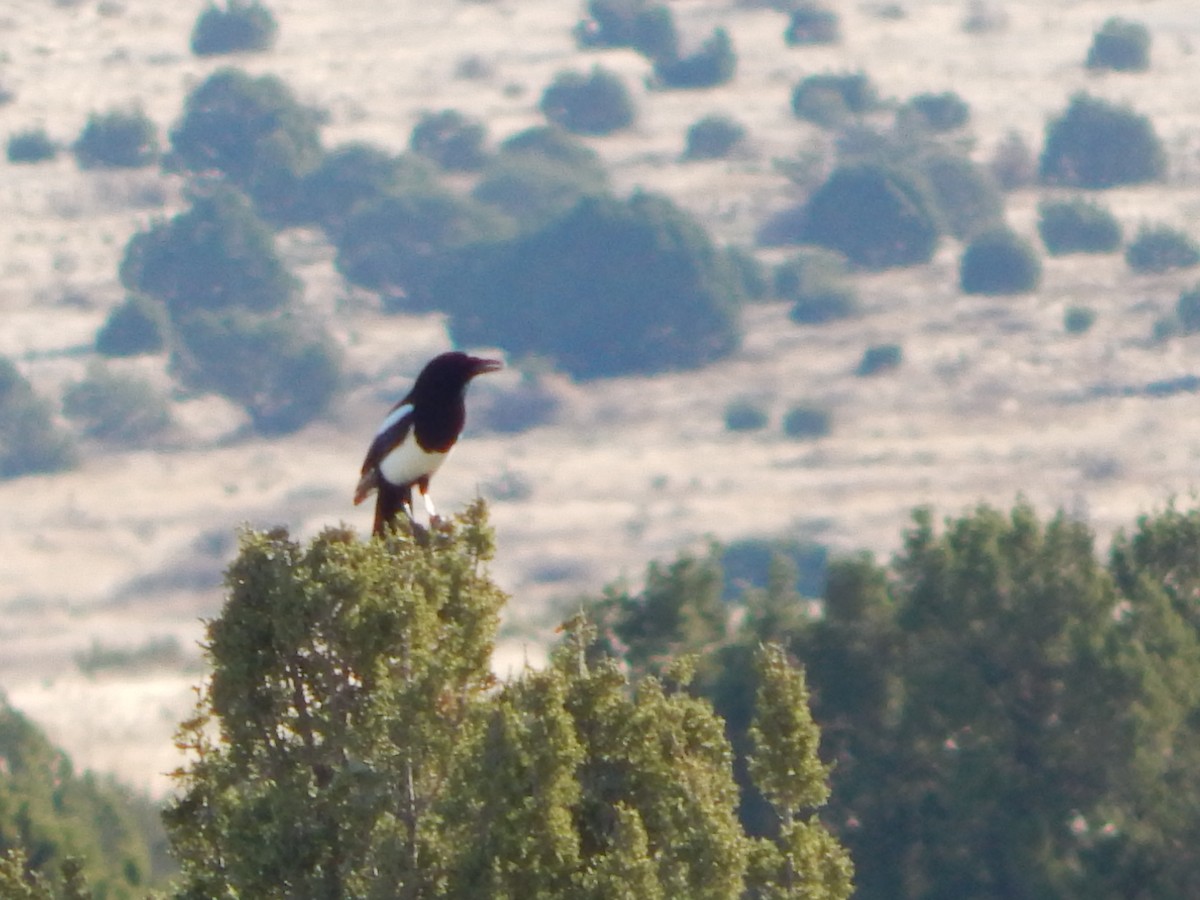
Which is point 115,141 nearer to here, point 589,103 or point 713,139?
point 589,103

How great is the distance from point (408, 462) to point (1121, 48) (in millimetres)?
103269

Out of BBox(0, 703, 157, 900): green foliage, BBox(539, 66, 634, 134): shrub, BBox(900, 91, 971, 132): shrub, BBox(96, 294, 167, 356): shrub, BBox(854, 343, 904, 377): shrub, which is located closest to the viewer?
BBox(0, 703, 157, 900): green foliage

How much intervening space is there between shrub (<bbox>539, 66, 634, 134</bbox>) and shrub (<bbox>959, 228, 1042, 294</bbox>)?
85.5ft

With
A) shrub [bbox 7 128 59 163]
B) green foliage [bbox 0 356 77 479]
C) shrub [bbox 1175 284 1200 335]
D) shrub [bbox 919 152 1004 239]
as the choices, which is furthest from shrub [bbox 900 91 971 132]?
green foliage [bbox 0 356 77 479]

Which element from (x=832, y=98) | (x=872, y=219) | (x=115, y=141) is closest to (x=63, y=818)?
(x=872, y=219)

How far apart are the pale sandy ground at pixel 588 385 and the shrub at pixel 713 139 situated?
3.24ft

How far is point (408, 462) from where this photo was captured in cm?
1097

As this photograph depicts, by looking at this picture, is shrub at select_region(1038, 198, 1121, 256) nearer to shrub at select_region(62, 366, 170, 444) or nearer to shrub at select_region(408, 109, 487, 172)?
shrub at select_region(408, 109, 487, 172)

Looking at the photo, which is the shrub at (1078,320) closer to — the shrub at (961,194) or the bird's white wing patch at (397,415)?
the shrub at (961,194)

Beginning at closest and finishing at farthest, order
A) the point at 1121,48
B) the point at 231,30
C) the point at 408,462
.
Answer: the point at 408,462
the point at 1121,48
the point at 231,30

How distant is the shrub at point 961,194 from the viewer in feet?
320

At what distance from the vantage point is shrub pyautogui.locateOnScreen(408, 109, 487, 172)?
107 meters

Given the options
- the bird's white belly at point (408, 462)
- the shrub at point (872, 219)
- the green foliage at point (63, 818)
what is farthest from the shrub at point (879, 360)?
the bird's white belly at point (408, 462)

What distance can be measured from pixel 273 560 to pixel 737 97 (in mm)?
104388
